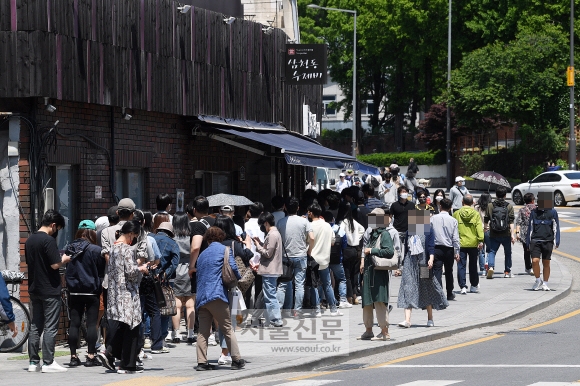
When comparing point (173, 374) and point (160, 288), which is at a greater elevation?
point (160, 288)

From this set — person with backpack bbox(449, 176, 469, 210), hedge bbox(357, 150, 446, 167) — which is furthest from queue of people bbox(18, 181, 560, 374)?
hedge bbox(357, 150, 446, 167)

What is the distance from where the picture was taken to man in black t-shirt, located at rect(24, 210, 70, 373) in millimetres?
12062

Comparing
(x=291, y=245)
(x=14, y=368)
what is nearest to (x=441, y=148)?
(x=291, y=245)

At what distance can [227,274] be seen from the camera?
1185cm

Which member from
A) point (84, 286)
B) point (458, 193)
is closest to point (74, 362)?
point (84, 286)

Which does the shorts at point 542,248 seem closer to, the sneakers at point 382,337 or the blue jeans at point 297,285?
the blue jeans at point 297,285

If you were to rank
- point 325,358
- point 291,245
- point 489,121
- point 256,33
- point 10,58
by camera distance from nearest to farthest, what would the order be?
point 325,358 → point 10,58 → point 291,245 → point 256,33 → point 489,121

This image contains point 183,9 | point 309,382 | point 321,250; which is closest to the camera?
point 309,382

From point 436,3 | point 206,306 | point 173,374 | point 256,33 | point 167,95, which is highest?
point 436,3

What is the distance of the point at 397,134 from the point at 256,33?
5412 centimetres

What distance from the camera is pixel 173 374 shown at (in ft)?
39.2

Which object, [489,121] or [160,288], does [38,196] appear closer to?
[160,288]

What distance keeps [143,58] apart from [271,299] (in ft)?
15.5

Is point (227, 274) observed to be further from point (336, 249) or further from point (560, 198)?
point (560, 198)
